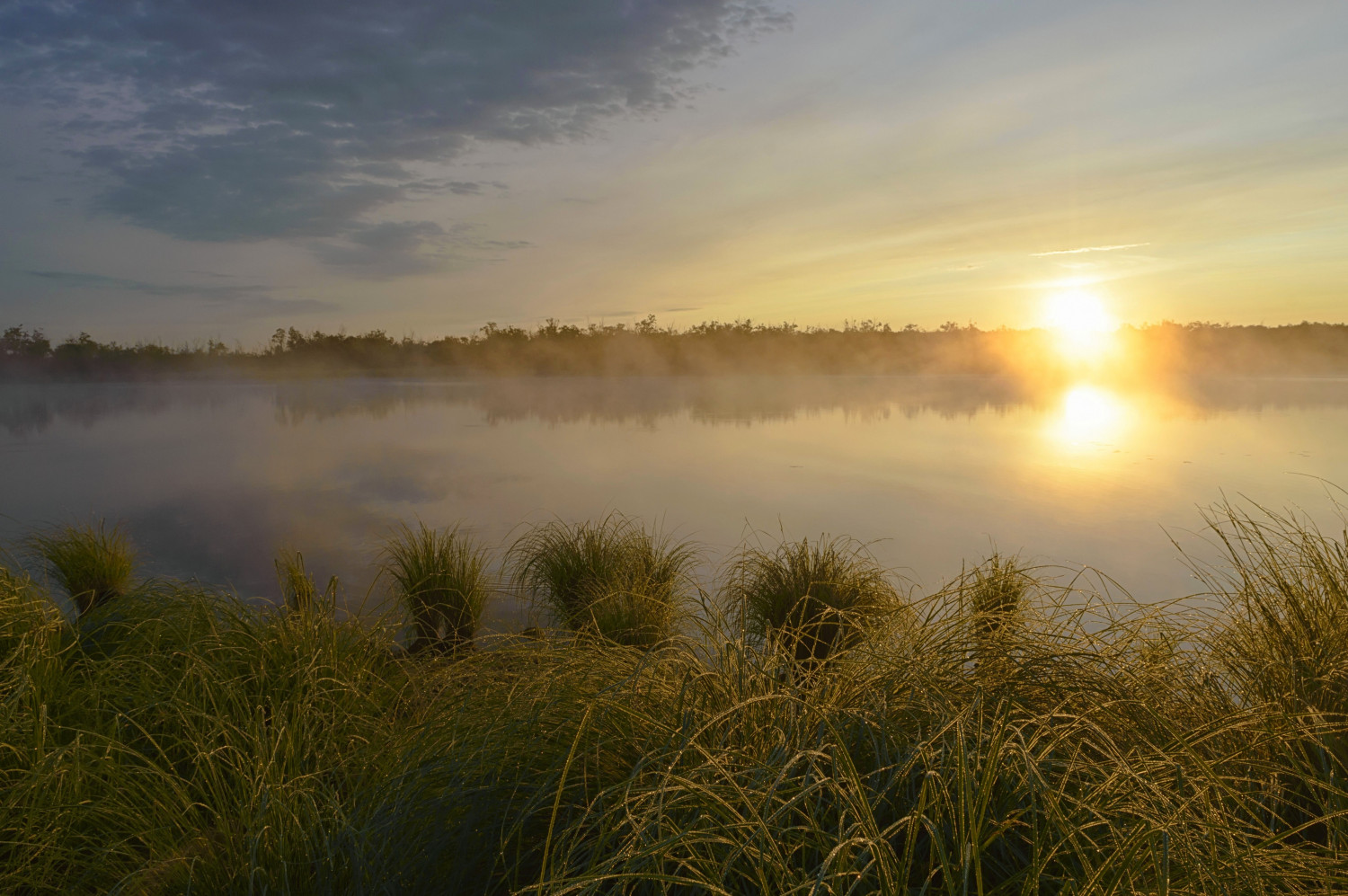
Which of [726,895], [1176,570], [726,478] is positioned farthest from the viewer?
[726,478]

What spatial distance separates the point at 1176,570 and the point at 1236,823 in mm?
4291

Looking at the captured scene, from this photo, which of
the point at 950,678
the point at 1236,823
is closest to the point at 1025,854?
the point at 1236,823

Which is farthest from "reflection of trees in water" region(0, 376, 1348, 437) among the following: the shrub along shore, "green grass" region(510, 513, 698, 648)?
the shrub along shore

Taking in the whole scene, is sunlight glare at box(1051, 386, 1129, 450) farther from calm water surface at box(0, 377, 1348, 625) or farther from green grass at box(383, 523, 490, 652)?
green grass at box(383, 523, 490, 652)

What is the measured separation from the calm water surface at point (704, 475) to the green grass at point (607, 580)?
1.27m

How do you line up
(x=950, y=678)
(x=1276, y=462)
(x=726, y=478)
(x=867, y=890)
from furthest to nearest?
1. (x=1276, y=462)
2. (x=726, y=478)
3. (x=950, y=678)
4. (x=867, y=890)

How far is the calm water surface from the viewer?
236 inches

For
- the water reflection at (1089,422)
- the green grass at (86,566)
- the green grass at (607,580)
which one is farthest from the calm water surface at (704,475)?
the green grass at (607,580)

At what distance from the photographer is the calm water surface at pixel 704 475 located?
19.7 ft

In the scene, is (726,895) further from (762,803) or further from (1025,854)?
(1025,854)

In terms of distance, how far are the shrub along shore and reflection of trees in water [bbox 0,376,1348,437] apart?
12253 millimetres

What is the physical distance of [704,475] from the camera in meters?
8.72

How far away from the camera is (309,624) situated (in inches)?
102

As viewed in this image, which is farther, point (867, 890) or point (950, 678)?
point (950, 678)
